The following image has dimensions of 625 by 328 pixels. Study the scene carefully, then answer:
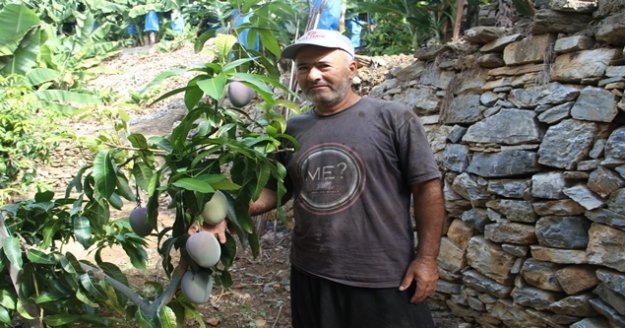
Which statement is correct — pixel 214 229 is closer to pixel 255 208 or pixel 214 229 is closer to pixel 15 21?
pixel 255 208

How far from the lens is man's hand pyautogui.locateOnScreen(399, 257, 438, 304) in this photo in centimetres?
161

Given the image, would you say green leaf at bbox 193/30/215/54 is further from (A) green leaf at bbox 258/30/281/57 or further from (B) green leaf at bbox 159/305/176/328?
(B) green leaf at bbox 159/305/176/328

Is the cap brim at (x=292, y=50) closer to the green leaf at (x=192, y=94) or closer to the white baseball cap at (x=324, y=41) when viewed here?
the white baseball cap at (x=324, y=41)

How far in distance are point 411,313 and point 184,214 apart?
2.50 ft

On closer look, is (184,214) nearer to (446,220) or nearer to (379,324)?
(379,324)

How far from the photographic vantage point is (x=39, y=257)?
6.07 ft

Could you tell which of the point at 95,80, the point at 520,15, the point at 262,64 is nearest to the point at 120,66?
the point at 95,80

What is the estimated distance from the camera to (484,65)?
2885 mm

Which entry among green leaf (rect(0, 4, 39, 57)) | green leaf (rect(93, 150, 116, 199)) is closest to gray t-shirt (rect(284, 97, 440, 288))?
green leaf (rect(93, 150, 116, 199))

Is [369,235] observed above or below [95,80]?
above

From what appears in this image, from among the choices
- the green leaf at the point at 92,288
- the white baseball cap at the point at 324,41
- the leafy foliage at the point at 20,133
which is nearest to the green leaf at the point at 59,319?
the green leaf at the point at 92,288

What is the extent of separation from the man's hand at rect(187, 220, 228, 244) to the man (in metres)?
0.27

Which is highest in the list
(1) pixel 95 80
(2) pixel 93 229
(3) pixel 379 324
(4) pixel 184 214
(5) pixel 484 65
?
(5) pixel 484 65

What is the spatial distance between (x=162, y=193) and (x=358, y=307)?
72cm
